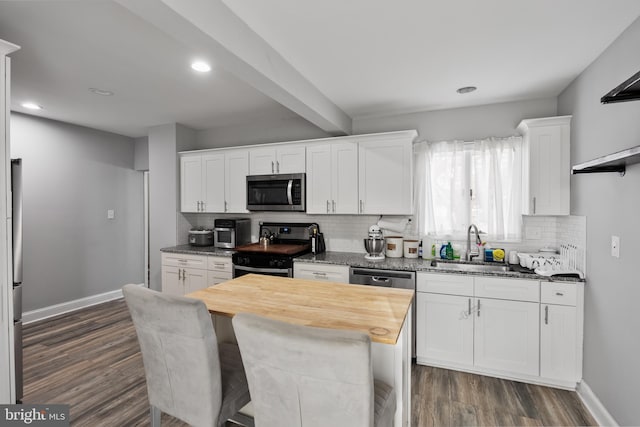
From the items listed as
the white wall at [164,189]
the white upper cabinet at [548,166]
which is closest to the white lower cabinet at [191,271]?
the white wall at [164,189]

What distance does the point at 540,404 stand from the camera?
2.35m

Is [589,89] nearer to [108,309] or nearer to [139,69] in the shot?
[139,69]

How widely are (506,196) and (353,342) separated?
114 inches

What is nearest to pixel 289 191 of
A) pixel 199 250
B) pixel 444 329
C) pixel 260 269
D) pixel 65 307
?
pixel 260 269

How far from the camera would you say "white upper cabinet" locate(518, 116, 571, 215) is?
9.05ft

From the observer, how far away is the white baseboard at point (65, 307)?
12.9ft

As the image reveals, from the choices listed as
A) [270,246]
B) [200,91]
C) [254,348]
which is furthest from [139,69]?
[254,348]

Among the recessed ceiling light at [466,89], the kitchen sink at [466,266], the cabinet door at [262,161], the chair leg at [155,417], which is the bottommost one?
the chair leg at [155,417]

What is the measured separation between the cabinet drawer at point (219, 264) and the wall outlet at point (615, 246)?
3401mm

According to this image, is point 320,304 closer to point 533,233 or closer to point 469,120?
point 533,233

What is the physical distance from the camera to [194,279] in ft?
12.7

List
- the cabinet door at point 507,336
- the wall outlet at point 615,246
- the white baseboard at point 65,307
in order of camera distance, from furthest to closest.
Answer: the white baseboard at point 65,307
the cabinet door at point 507,336
the wall outlet at point 615,246

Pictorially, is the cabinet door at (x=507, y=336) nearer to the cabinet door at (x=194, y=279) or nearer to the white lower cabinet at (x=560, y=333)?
the white lower cabinet at (x=560, y=333)

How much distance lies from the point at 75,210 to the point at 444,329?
16.3 feet
